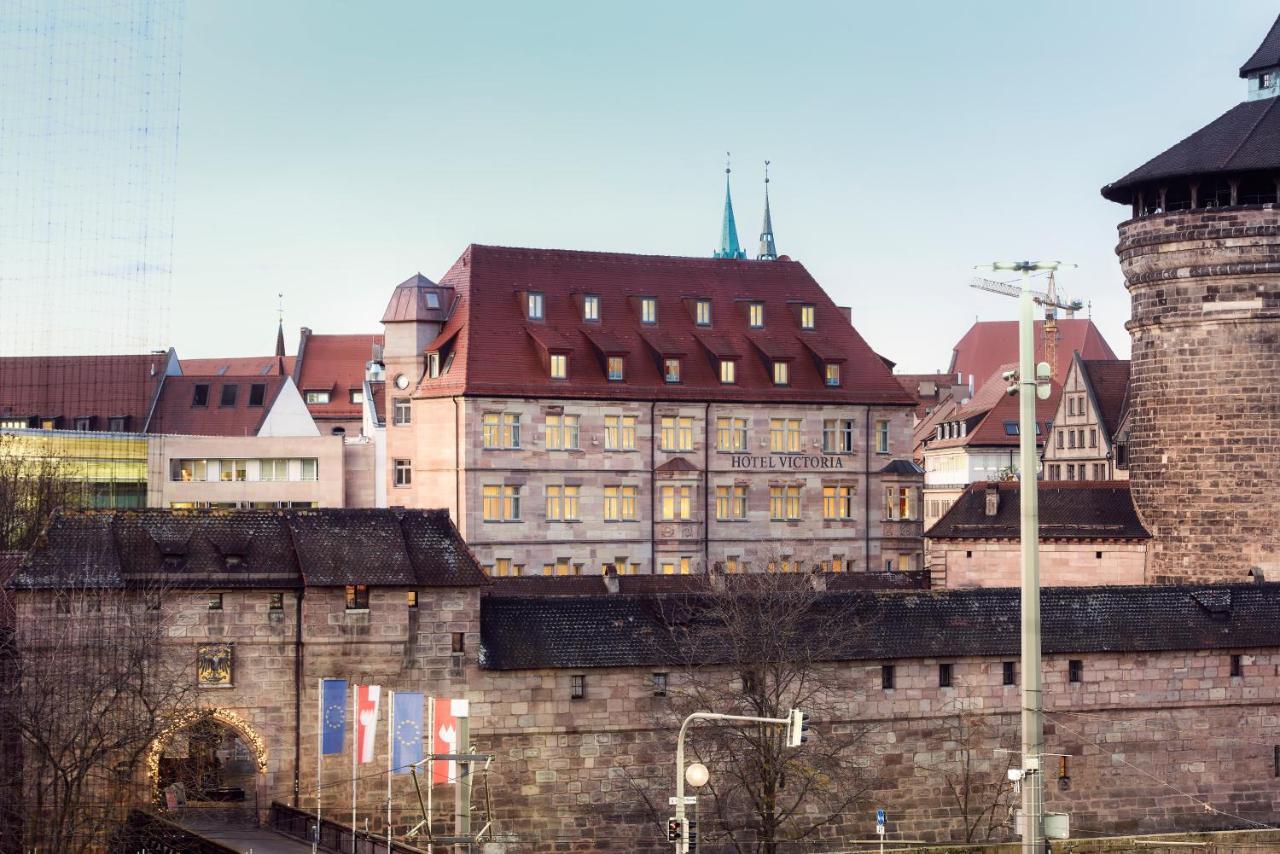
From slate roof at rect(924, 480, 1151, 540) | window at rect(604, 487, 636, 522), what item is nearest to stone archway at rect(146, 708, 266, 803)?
slate roof at rect(924, 480, 1151, 540)

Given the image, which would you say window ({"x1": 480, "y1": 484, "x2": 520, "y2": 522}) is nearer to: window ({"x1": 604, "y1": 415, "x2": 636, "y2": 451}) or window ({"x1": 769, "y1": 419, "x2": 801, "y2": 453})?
window ({"x1": 604, "y1": 415, "x2": 636, "y2": 451})

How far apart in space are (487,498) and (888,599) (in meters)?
24.2

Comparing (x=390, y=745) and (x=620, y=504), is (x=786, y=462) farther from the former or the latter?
(x=390, y=745)

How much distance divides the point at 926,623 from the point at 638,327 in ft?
94.6

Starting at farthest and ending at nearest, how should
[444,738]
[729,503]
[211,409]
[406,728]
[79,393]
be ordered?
[211,409] < [79,393] < [729,503] < [406,728] < [444,738]

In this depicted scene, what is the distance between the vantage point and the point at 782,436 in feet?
287

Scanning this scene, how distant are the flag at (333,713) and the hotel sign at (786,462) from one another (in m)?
33.4

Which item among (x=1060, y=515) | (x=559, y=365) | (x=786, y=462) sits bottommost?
(x=1060, y=515)

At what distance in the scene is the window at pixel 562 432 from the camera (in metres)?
83.5

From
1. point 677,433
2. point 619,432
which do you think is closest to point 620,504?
point 619,432

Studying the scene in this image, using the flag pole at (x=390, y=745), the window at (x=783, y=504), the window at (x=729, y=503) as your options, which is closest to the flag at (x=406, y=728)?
the flag pole at (x=390, y=745)

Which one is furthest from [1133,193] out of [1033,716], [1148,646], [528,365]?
[1033,716]

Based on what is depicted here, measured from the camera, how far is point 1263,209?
70188 millimetres

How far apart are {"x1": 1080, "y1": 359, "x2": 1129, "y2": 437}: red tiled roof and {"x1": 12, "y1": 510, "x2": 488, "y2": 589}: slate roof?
53.1 metres
